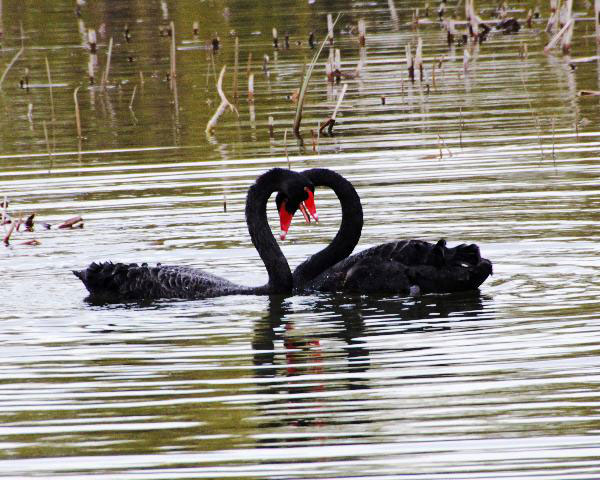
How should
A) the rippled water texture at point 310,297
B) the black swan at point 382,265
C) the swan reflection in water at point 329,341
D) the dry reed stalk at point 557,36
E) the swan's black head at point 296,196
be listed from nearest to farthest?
the rippled water texture at point 310,297 → the swan reflection in water at point 329,341 → the black swan at point 382,265 → the swan's black head at point 296,196 → the dry reed stalk at point 557,36

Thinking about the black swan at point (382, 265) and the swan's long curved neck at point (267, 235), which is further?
the swan's long curved neck at point (267, 235)

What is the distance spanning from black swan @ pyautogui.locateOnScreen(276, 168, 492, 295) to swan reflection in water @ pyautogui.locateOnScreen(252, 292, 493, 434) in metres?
0.10

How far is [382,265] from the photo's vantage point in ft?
27.8

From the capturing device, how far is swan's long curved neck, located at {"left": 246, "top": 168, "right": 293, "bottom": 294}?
28.9 feet

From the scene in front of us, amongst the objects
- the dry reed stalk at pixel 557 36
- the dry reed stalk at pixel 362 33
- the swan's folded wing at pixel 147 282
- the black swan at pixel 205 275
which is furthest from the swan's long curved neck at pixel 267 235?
the dry reed stalk at pixel 362 33

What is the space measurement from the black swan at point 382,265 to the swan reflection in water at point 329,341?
101mm

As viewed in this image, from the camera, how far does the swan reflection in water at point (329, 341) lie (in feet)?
19.4

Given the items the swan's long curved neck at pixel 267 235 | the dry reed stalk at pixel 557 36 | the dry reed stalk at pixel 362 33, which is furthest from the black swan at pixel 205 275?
the dry reed stalk at pixel 362 33

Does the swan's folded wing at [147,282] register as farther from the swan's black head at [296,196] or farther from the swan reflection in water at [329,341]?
the swan's black head at [296,196]

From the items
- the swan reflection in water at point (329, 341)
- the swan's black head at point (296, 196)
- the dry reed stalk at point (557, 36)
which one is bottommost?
the swan reflection in water at point (329, 341)

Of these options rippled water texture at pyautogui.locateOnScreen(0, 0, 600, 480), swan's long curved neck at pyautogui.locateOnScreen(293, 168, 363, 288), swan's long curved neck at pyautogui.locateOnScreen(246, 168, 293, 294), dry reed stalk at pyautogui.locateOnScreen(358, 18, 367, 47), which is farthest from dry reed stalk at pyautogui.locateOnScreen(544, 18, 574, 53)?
swan's long curved neck at pyautogui.locateOnScreen(246, 168, 293, 294)

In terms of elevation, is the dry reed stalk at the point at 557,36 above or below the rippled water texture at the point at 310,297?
above

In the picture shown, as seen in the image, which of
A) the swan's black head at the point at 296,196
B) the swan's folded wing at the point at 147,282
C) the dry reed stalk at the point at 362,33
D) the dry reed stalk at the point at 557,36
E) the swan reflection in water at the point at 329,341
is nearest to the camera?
the swan reflection in water at the point at 329,341

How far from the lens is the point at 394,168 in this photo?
1238 centimetres
